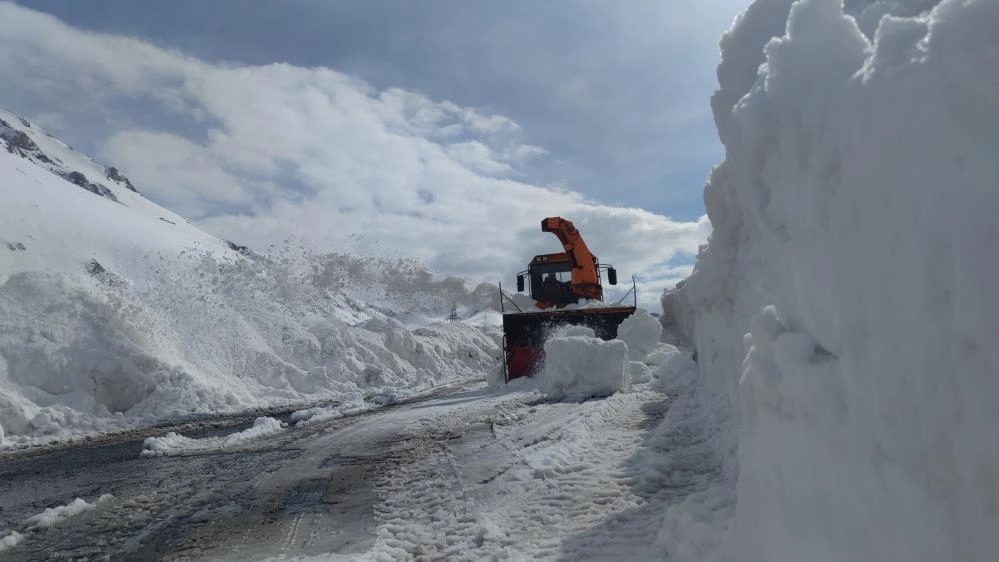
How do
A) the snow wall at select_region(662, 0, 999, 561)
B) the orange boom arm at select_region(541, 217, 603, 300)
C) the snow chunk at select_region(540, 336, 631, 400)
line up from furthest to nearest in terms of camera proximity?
the orange boom arm at select_region(541, 217, 603, 300) → the snow chunk at select_region(540, 336, 631, 400) → the snow wall at select_region(662, 0, 999, 561)

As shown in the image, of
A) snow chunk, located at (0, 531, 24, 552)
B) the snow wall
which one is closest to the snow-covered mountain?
snow chunk, located at (0, 531, 24, 552)

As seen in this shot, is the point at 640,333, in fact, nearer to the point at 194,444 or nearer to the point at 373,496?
the point at 194,444

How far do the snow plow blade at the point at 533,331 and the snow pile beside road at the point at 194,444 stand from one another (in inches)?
277

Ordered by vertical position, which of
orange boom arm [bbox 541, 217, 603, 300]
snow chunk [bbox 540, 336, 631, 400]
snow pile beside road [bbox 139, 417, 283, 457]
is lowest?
snow pile beside road [bbox 139, 417, 283, 457]

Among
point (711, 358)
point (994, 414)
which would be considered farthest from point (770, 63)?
point (711, 358)

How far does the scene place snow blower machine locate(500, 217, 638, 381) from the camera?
55.6ft

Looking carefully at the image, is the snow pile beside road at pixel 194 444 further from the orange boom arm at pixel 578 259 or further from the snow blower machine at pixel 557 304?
the orange boom arm at pixel 578 259

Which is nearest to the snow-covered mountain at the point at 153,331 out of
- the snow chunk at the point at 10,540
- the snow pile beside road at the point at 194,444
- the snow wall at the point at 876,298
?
A: the snow pile beside road at the point at 194,444

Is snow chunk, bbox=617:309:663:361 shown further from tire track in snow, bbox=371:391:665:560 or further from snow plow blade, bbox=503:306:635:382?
tire track in snow, bbox=371:391:665:560

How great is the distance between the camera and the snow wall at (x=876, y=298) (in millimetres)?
1985

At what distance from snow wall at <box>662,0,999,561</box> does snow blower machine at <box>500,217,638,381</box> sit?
43.6 ft

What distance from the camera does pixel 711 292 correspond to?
6.34 m

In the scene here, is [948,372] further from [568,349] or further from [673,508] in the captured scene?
[568,349]

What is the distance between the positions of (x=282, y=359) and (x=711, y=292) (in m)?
19.1
